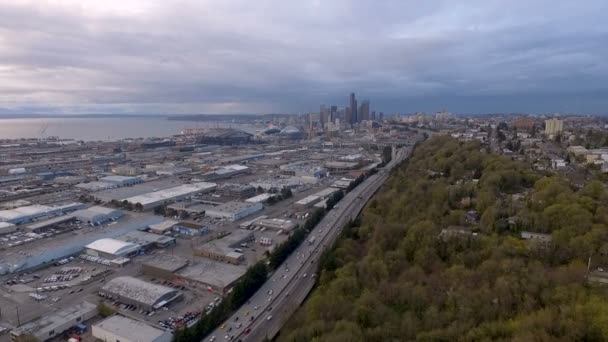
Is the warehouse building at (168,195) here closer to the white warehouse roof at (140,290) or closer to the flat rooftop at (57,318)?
the white warehouse roof at (140,290)

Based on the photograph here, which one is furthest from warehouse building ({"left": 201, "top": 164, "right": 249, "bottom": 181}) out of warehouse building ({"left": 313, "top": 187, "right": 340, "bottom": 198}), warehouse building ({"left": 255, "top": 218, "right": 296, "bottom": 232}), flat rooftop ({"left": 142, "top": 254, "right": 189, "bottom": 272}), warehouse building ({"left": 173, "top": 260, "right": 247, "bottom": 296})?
warehouse building ({"left": 173, "top": 260, "right": 247, "bottom": 296})

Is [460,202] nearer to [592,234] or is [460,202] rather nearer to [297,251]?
[592,234]

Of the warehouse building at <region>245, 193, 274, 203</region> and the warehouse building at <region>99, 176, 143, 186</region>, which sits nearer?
the warehouse building at <region>245, 193, 274, 203</region>

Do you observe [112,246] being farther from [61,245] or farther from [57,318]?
[57,318]

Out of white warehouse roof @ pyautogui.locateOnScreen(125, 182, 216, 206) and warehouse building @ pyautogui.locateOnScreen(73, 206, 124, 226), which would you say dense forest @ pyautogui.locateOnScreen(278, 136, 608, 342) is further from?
white warehouse roof @ pyautogui.locateOnScreen(125, 182, 216, 206)

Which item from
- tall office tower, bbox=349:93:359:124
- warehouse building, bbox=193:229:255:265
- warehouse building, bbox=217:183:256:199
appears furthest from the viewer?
tall office tower, bbox=349:93:359:124

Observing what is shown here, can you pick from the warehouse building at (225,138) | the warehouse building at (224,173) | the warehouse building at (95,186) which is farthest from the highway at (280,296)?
the warehouse building at (225,138)

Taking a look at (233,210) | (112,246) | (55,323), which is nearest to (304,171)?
(233,210)

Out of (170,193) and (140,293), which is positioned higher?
(170,193)
